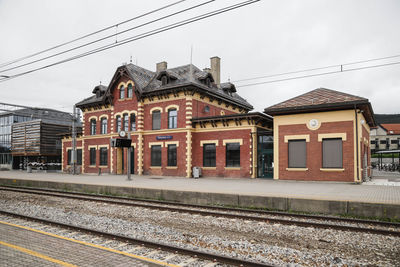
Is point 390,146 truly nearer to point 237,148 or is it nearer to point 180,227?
point 237,148

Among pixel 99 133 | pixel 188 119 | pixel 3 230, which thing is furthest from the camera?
pixel 99 133

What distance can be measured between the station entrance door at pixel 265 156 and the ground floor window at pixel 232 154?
5.50ft

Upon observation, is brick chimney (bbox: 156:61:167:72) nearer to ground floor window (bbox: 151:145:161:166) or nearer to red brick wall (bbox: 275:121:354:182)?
ground floor window (bbox: 151:145:161:166)

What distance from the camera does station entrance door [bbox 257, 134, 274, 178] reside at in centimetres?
2227

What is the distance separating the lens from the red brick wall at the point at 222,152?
22.8m

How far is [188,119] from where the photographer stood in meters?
25.4

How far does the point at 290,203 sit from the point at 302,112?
10.4 meters

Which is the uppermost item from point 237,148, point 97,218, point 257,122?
point 257,122

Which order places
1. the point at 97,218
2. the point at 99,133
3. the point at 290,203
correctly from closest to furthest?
the point at 97,218 → the point at 290,203 → the point at 99,133

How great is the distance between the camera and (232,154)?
933 inches

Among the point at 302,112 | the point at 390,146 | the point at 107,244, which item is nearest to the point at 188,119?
the point at 302,112

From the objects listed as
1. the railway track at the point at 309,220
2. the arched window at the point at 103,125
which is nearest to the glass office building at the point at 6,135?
the arched window at the point at 103,125

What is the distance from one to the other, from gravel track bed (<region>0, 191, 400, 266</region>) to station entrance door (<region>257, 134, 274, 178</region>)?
13056 millimetres

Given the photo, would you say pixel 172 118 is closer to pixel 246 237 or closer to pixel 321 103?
pixel 321 103
